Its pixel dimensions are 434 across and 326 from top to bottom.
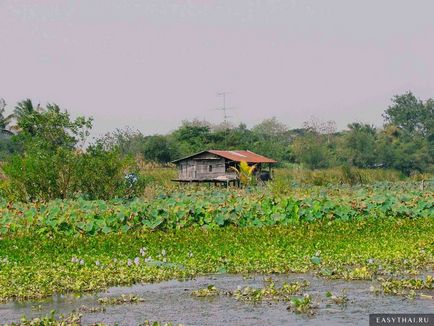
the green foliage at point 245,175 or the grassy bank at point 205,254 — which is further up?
the green foliage at point 245,175

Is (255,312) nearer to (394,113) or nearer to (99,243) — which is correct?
(99,243)

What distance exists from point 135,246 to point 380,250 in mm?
5157

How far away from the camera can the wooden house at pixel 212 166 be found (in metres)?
52.9

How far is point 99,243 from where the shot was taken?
729 inches

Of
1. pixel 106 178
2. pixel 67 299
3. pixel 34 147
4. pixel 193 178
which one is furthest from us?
pixel 193 178

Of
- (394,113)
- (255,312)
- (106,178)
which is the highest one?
(394,113)

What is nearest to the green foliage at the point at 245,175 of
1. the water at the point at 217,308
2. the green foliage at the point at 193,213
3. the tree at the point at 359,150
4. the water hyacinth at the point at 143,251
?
the green foliage at the point at 193,213

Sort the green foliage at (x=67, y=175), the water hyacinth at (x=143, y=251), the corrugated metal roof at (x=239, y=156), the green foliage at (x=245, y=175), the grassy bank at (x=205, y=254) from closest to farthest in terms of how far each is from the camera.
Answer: the grassy bank at (x=205, y=254), the water hyacinth at (x=143, y=251), the green foliage at (x=67, y=175), the green foliage at (x=245, y=175), the corrugated metal roof at (x=239, y=156)

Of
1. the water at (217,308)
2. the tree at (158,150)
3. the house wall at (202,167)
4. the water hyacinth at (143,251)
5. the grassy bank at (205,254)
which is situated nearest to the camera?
the water at (217,308)

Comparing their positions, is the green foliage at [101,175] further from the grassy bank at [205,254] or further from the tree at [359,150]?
the tree at [359,150]

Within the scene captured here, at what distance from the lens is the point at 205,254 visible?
52.7 feet

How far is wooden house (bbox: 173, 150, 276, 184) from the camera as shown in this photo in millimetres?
52875

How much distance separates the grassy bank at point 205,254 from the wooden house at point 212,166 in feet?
102

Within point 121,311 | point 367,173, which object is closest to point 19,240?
point 121,311
